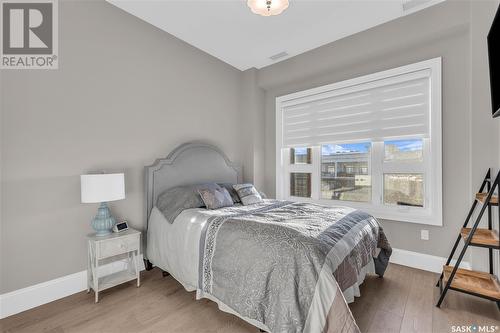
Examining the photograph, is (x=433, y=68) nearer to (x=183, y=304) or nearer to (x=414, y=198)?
(x=414, y=198)

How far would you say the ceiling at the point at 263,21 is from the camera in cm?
252

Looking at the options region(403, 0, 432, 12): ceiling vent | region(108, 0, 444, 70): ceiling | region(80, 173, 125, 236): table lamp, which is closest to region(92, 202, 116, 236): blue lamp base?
region(80, 173, 125, 236): table lamp

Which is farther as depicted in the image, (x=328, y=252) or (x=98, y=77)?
(x=98, y=77)

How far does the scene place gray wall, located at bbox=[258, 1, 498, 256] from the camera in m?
2.27

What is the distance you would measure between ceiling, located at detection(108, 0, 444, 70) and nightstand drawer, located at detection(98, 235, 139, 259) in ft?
8.13

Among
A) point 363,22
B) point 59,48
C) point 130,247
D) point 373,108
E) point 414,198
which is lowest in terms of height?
point 130,247

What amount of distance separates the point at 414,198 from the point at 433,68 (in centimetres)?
148

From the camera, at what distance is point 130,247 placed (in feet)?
7.64

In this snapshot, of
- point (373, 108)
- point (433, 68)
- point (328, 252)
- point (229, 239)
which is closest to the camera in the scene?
point (328, 252)

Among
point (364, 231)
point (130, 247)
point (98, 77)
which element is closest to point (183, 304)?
point (130, 247)

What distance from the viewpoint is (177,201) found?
258cm

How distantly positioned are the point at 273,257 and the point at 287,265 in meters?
0.11

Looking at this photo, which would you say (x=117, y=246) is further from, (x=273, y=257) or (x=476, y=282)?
(x=476, y=282)

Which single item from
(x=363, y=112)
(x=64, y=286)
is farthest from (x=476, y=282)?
(x=64, y=286)
